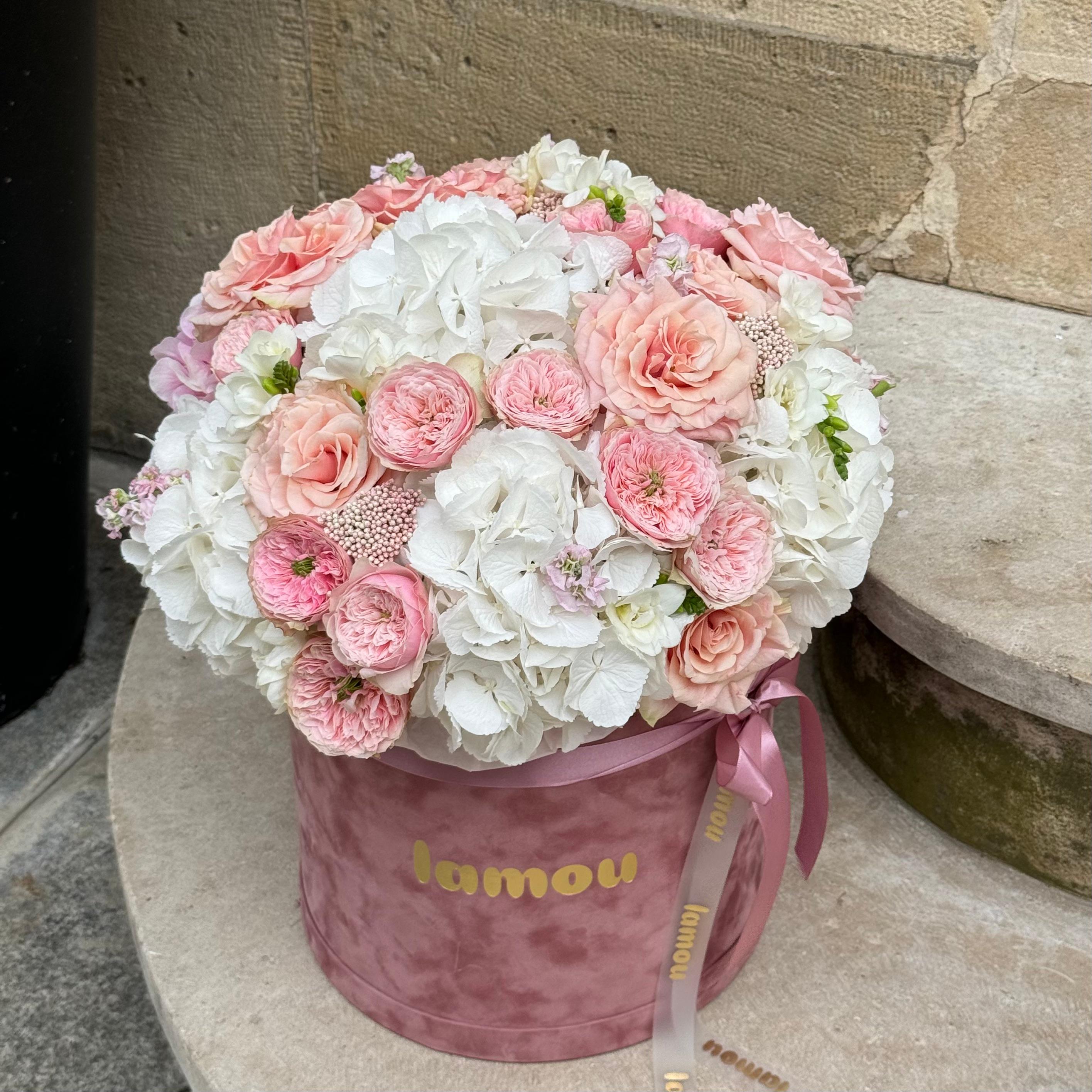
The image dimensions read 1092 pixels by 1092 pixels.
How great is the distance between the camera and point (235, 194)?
196 centimetres

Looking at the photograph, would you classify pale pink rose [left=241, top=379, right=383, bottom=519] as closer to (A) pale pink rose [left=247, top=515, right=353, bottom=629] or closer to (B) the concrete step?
(A) pale pink rose [left=247, top=515, right=353, bottom=629]

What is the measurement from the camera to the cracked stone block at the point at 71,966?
1.40 metres

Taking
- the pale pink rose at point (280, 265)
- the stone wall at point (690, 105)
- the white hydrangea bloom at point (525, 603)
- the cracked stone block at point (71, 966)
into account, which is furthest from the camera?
the stone wall at point (690, 105)

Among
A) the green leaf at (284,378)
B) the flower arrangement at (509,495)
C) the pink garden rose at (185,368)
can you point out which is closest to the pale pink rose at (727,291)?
the flower arrangement at (509,495)

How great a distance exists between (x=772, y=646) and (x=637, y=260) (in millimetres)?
366

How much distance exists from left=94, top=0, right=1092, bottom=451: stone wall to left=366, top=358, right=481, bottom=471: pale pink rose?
928 mm

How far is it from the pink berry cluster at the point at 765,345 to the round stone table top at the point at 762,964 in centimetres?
65

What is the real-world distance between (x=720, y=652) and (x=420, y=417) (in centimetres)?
29

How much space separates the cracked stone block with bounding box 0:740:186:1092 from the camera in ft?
4.58

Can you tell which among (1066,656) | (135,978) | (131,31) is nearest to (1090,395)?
(1066,656)

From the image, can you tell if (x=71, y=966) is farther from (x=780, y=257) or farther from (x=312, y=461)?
(x=780, y=257)

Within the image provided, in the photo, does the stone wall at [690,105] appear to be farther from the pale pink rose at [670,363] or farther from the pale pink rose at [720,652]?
the pale pink rose at [720,652]

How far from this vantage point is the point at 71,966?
1508mm

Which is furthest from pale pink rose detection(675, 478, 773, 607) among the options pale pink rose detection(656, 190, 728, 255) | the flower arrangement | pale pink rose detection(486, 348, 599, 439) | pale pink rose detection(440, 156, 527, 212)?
pale pink rose detection(440, 156, 527, 212)
